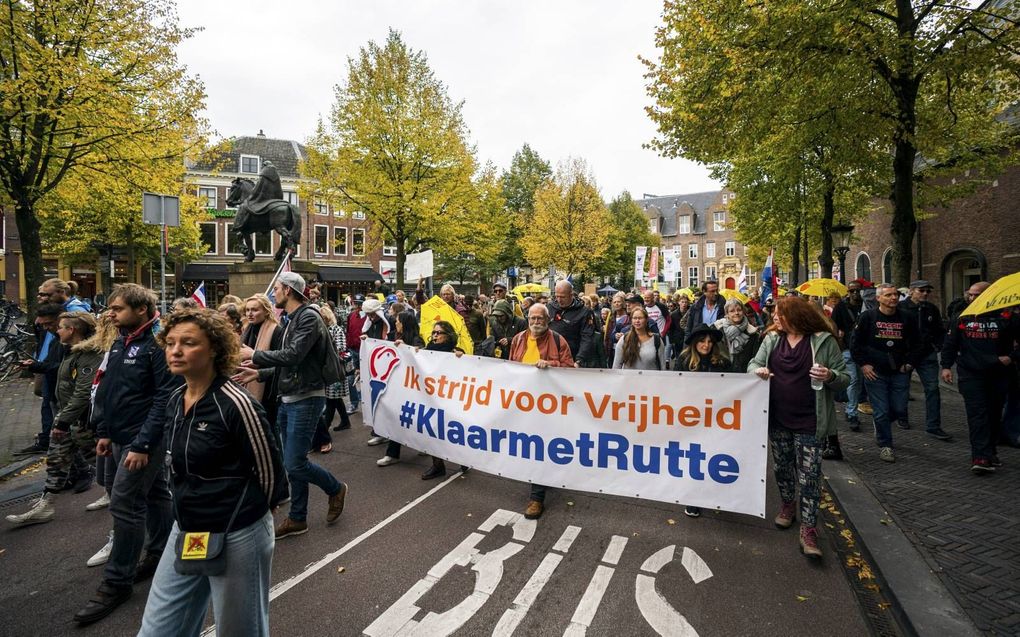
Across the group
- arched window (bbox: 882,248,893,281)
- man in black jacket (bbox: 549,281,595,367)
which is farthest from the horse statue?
arched window (bbox: 882,248,893,281)

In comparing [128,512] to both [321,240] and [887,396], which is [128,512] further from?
[321,240]

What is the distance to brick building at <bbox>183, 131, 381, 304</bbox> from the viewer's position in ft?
116

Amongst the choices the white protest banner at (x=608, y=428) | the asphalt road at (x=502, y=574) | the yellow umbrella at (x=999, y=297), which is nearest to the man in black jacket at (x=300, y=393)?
the asphalt road at (x=502, y=574)

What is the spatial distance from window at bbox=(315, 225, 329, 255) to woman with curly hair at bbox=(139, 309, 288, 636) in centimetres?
3856

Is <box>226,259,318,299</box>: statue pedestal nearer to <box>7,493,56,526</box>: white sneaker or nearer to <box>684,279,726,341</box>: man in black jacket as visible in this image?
<box>7,493,56,526</box>: white sneaker

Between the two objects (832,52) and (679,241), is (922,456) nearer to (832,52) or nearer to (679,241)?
(832,52)

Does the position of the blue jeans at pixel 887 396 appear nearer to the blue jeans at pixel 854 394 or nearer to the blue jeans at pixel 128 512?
the blue jeans at pixel 854 394

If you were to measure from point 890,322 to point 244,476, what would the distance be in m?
7.15

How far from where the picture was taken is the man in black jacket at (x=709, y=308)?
8195mm

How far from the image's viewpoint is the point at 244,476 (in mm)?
2100

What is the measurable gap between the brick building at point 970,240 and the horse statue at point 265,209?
72.8 feet

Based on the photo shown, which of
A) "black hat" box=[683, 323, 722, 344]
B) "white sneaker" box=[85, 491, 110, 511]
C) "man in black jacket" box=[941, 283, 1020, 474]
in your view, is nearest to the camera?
"white sneaker" box=[85, 491, 110, 511]

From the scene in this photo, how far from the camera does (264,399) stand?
422 cm

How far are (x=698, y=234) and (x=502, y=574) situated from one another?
62.6 m
